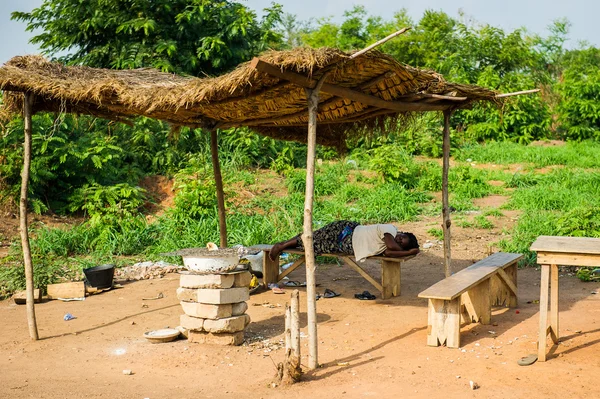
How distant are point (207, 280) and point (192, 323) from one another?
439 mm

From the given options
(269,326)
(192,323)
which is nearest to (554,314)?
(269,326)

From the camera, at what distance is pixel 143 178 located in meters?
13.8

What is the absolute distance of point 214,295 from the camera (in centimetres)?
A: 602

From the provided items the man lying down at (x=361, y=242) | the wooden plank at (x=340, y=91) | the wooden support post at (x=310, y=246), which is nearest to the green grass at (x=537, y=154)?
the man lying down at (x=361, y=242)

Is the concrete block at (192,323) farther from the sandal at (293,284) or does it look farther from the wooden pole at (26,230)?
the sandal at (293,284)

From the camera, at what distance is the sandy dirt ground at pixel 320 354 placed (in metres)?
4.97

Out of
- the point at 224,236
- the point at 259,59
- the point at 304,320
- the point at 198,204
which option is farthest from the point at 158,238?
the point at 259,59

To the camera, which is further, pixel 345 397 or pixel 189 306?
pixel 189 306

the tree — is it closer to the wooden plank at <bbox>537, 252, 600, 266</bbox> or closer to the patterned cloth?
the patterned cloth

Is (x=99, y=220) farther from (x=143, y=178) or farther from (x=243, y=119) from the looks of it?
(x=243, y=119)

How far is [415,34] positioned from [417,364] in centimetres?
Result: 2048

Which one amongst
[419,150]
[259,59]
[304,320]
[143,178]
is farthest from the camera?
[419,150]

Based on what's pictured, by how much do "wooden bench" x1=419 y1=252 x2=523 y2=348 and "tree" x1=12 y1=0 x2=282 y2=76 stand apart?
935 cm

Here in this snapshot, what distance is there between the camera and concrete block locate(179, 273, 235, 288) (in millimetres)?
6074
